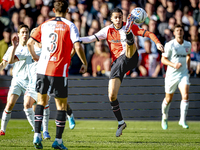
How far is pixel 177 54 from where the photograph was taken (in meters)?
8.96

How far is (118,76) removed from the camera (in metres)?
7.04

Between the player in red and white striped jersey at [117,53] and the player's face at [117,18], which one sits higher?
the player's face at [117,18]

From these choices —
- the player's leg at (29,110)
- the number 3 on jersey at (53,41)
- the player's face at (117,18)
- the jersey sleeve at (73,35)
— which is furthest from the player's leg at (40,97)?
the player's face at (117,18)

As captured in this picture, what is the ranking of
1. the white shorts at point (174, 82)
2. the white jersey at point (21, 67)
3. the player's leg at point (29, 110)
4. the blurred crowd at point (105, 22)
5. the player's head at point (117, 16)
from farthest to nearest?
the blurred crowd at point (105, 22)
the white shorts at point (174, 82)
the white jersey at point (21, 67)
the player's head at point (117, 16)
the player's leg at point (29, 110)

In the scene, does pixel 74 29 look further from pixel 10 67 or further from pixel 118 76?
pixel 10 67

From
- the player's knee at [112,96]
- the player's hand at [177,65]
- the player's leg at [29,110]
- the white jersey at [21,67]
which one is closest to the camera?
the player's leg at [29,110]

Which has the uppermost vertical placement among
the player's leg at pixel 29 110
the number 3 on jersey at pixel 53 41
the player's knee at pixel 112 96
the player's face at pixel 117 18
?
the player's face at pixel 117 18

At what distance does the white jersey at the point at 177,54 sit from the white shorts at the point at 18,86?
3810 millimetres

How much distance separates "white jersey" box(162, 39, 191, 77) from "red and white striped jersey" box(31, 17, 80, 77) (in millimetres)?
4364

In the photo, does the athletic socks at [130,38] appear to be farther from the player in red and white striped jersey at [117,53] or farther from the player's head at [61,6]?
the player's head at [61,6]

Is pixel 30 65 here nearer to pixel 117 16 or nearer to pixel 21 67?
pixel 21 67

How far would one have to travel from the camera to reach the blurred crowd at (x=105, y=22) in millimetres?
10898

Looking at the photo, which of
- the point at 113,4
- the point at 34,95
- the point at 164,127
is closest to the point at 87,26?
the point at 113,4

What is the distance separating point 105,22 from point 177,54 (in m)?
3.46
